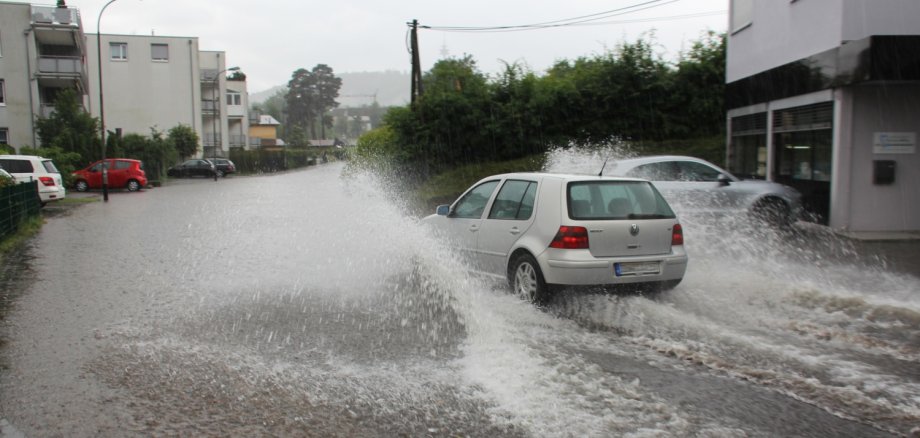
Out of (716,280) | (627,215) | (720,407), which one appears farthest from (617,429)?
(716,280)

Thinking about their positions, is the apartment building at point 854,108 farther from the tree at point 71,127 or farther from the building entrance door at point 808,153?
the tree at point 71,127

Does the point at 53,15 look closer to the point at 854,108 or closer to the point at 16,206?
the point at 16,206

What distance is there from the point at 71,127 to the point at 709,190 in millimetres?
36431

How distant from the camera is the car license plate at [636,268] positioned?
24.5 ft

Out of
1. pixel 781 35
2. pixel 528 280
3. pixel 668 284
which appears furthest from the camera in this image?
pixel 781 35

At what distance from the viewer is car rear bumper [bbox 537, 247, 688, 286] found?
7.34 metres

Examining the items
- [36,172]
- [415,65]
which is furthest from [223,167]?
[36,172]

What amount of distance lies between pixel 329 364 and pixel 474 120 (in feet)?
65.8

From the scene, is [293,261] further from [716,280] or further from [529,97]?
[529,97]

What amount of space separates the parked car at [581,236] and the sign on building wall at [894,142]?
7.51 meters

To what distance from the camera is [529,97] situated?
984 inches

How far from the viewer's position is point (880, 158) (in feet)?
43.7

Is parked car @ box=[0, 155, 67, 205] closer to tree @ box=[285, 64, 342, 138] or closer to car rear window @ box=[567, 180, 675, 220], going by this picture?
car rear window @ box=[567, 180, 675, 220]

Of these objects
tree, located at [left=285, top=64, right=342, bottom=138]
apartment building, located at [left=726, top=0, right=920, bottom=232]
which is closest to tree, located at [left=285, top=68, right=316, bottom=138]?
tree, located at [left=285, top=64, right=342, bottom=138]
